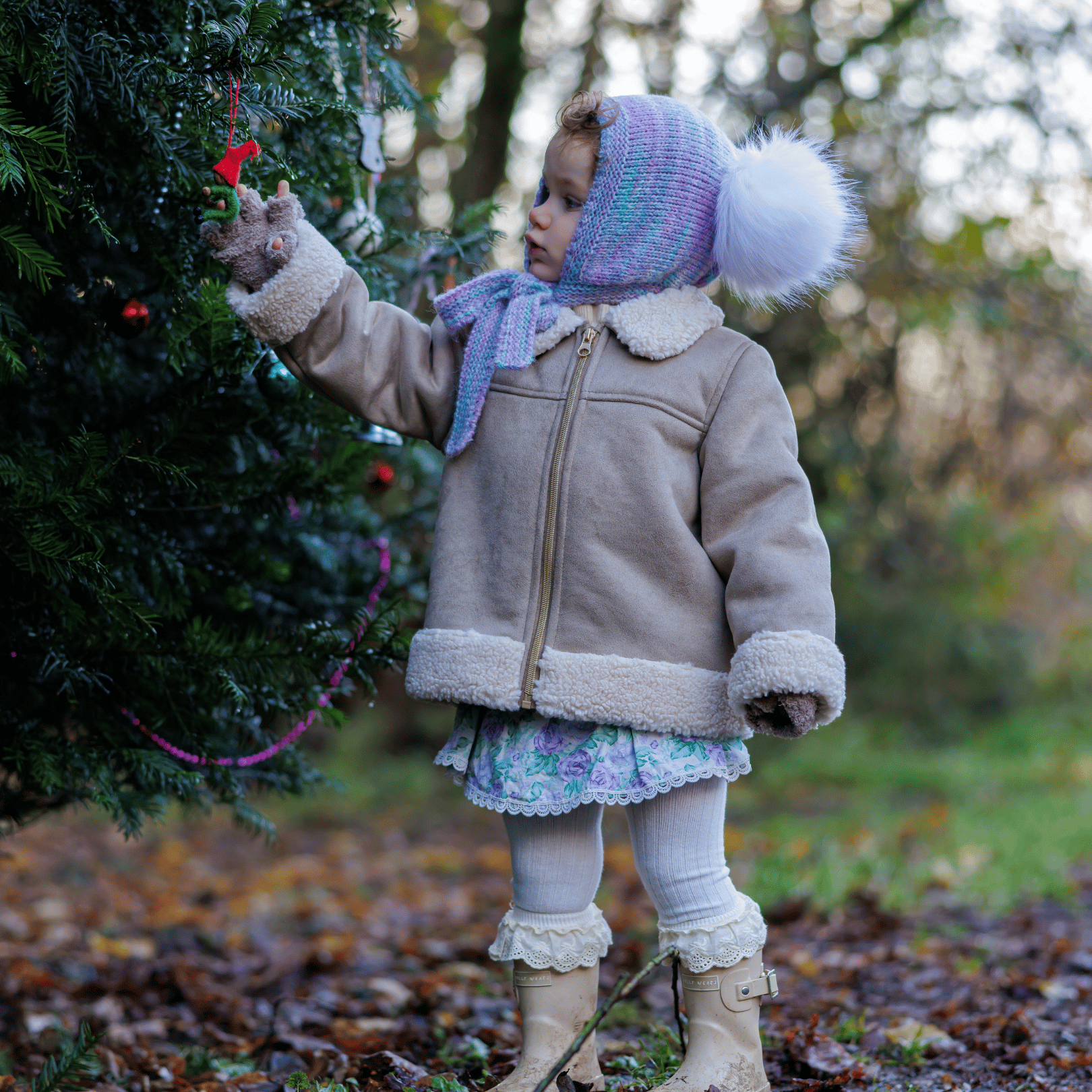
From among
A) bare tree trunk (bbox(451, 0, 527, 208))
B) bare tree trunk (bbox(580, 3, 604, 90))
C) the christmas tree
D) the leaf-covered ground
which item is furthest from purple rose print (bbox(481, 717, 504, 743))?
bare tree trunk (bbox(580, 3, 604, 90))

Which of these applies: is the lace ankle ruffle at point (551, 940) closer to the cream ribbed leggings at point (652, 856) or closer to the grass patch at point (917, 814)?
the cream ribbed leggings at point (652, 856)

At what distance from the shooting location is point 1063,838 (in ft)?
18.5

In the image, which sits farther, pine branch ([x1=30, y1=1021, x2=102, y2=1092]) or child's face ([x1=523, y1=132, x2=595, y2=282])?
child's face ([x1=523, y1=132, x2=595, y2=282])

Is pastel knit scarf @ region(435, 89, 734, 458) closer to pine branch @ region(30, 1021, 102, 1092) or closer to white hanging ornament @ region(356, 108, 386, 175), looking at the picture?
white hanging ornament @ region(356, 108, 386, 175)

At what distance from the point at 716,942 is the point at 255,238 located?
1.54 m

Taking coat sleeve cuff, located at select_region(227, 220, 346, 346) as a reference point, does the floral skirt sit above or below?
below

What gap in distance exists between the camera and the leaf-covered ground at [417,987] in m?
2.49

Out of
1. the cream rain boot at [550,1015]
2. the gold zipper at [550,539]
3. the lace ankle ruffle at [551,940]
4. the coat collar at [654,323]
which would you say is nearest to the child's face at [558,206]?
the coat collar at [654,323]

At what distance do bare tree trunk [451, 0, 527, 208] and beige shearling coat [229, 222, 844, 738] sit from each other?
4482 millimetres

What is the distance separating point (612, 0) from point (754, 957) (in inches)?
262

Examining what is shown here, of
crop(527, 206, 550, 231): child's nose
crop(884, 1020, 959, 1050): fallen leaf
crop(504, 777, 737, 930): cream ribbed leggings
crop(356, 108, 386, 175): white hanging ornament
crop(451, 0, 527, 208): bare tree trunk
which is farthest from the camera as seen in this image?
crop(451, 0, 527, 208): bare tree trunk

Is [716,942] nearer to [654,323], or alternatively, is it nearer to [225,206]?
[654,323]

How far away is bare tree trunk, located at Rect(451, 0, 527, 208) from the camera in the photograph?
6293 mm

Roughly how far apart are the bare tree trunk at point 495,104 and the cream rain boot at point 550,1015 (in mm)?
5031
